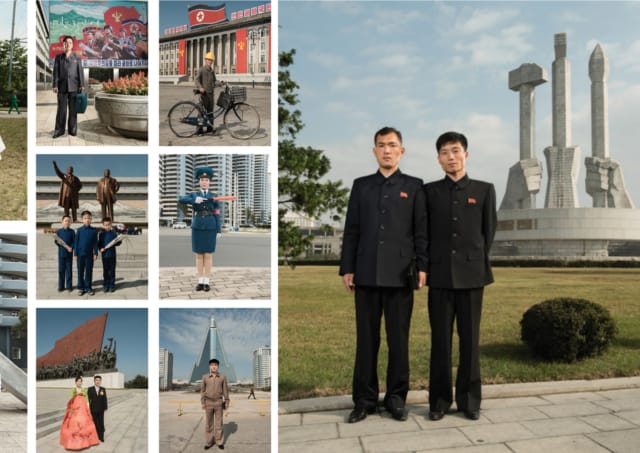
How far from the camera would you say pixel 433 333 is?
12.6 ft

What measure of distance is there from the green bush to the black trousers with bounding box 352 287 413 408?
2.75 metres

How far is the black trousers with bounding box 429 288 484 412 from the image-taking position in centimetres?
375

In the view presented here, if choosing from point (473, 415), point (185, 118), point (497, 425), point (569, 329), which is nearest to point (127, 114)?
point (185, 118)

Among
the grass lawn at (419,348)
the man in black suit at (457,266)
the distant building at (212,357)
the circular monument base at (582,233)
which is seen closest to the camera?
the distant building at (212,357)

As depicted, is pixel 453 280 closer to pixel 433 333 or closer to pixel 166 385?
pixel 433 333

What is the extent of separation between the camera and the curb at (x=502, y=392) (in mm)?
4066

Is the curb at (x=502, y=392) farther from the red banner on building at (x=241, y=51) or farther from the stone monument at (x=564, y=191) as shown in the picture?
the stone monument at (x=564, y=191)

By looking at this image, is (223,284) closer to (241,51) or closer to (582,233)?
(241,51)

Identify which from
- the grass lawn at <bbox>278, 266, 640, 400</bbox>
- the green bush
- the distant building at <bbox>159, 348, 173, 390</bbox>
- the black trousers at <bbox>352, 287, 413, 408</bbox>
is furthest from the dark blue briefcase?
the green bush

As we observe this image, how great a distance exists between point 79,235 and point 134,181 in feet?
1.57

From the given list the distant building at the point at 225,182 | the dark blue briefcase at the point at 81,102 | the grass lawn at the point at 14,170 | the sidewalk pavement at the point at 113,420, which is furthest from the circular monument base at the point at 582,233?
the grass lawn at the point at 14,170

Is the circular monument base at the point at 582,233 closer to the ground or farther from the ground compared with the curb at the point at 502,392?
farther from the ground

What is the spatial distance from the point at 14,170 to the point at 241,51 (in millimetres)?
1641

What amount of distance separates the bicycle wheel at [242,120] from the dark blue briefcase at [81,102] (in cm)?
90
